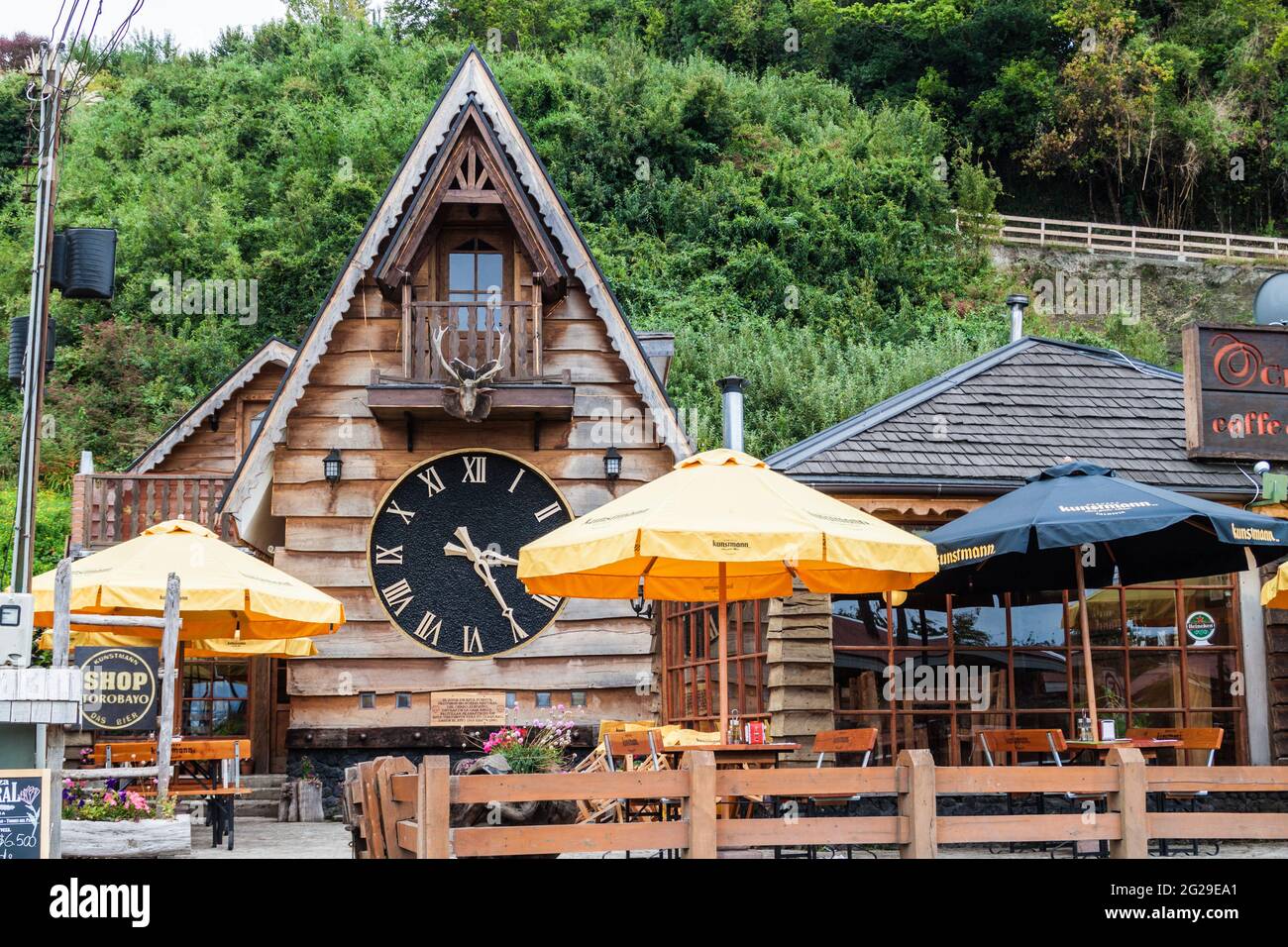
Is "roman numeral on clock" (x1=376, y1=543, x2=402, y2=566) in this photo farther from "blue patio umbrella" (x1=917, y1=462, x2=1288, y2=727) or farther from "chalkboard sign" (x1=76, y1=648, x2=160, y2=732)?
"blue patio umbrella" (x1=917, y1=462, x2=1288, y2=727)

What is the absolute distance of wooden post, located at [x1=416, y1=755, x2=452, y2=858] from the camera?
687 cm

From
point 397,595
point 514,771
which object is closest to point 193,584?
point 514,771

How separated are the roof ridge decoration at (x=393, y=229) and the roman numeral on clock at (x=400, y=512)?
131 cm

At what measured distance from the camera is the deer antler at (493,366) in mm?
14328

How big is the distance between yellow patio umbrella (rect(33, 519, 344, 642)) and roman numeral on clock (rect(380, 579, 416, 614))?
243cm

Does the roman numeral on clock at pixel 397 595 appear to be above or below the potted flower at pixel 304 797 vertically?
above

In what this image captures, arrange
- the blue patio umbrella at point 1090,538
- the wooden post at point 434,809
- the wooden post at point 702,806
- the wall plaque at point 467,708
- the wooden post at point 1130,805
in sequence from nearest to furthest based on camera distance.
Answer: the wooden post at point 434,809, the wooden post at point 702,806, the wooden post at point 1130,805, the blue patio umbrella at point 1090,538, the wall plaque at point 467,708

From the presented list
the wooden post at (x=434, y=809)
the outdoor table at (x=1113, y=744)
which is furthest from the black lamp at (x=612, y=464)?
the wooden post at (x=434, y=809)

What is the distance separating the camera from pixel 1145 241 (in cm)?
4216

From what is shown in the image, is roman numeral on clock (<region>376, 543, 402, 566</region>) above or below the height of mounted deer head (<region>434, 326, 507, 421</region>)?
below

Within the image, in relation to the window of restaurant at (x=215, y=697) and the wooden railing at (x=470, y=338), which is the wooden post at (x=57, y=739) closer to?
the wooden railing at (x=470, y=338)

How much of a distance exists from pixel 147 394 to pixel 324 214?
668cm

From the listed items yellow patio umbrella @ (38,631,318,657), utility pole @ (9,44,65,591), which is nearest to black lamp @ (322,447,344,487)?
yellow patio umbrella @ (38,631,318,657)

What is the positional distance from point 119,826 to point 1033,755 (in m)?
7.21
